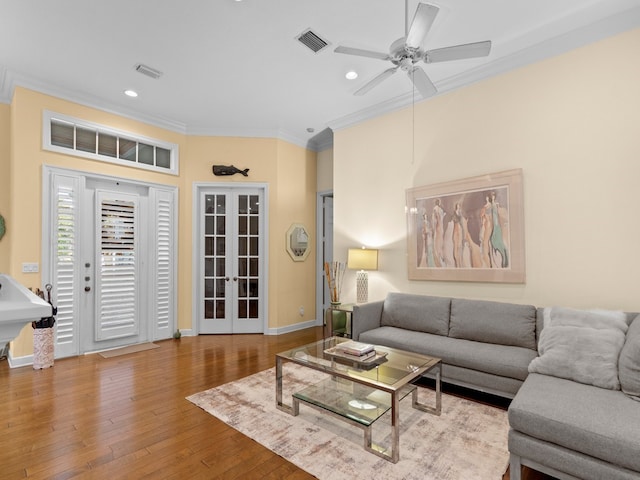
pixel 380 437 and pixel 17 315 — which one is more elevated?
pixel 17 315

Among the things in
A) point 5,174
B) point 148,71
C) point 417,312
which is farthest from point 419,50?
point 5,174

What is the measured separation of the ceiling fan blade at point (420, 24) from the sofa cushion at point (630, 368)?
2.41 m

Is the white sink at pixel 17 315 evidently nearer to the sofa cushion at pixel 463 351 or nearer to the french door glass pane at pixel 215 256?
the sofa cushion at pixel 463 351

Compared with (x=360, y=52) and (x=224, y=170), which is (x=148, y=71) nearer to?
(x=224, y=170)

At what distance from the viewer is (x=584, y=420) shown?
1715 mm

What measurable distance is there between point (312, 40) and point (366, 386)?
3.01 meters

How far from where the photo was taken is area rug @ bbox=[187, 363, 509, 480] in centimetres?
198

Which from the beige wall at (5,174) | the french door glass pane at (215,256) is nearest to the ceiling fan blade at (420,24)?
the french door glass pane at (215,256)

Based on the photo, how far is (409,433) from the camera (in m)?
2.36

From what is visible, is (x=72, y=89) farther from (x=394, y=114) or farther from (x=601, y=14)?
(x=601, y=14)

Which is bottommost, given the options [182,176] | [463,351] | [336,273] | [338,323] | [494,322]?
[338,323]

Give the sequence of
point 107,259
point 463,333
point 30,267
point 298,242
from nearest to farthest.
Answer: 1. point 463,333
2. point 30,267
3. point 107,259
4. point 298,242

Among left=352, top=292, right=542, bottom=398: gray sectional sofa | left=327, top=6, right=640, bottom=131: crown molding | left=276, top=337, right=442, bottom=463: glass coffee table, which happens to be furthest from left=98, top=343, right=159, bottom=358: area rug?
left=327, top=6, right=640, bottom=131: crown molding

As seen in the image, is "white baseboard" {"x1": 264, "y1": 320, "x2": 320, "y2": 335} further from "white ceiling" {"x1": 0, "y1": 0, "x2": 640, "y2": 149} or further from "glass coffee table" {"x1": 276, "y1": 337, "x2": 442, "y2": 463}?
"white ceiling" {"x1": 0, "y1": 0, "x2": 640, "y2": 149}
